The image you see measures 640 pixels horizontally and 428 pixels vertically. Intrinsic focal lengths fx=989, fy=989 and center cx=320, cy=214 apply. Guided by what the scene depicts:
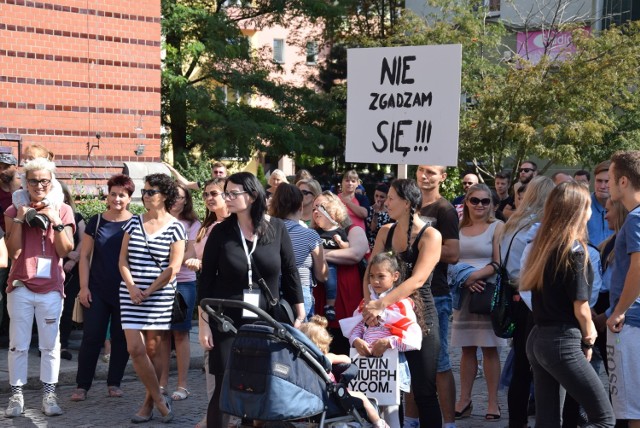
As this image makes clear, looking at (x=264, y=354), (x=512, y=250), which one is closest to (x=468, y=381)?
(x=512, y=250)

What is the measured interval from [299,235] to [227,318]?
7.49 feet

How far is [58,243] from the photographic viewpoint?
8.43 m

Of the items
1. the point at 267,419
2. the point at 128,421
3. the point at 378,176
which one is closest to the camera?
the point at 267,419

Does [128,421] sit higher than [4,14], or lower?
lower

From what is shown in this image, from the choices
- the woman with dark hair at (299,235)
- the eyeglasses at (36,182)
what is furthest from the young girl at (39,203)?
the woman with dark hair at (299,235)

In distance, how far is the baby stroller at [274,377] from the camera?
5395mm

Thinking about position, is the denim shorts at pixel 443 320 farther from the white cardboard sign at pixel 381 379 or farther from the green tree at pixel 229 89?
the green tree at pixel 229 89

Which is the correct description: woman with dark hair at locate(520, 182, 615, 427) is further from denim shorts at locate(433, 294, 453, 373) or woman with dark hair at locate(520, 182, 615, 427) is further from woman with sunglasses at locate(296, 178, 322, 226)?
woman with sunglasses at locate(296, 178, 322, 226)

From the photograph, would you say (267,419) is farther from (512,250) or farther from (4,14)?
(4,14)

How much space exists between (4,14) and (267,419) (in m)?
10.3

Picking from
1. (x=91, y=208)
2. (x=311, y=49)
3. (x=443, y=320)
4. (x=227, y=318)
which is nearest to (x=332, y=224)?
(x=443, y=320)

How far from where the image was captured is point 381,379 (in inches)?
268

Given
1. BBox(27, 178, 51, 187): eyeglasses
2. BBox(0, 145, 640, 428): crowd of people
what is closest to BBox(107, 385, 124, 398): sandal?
BBox(0, 145, 640, 428): crowd of people

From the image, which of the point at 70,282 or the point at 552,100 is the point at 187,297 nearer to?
the point at 70,282
